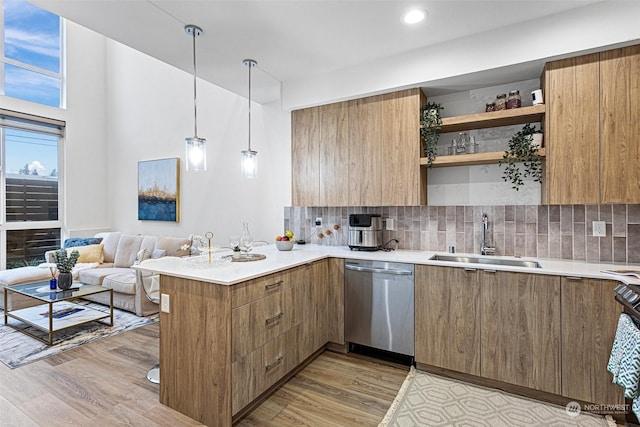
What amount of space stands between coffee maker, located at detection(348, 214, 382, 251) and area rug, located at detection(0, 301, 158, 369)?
103 inches

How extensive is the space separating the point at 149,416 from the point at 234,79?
2996 mm

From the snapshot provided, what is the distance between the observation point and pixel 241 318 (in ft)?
6.36

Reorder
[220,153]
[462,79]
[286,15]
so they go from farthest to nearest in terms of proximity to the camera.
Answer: [220,153] → [462,79] → [286,15]

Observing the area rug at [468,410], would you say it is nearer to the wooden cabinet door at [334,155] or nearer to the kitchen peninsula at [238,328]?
the kitchen peninsula at [238,328]

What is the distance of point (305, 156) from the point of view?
11.3 feet

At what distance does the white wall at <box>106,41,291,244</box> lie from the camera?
3.97 meters

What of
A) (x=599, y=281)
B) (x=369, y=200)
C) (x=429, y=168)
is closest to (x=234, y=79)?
(x=369, y=200)

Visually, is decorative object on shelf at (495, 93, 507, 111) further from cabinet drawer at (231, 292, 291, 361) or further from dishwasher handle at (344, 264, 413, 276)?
cabinet drawer at (231, 292, 291, 361)

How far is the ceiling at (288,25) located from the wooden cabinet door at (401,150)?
435 millimetres

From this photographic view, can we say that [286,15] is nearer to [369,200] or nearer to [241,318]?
[369,200]

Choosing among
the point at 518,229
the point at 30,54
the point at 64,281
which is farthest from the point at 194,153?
the point at 30,54

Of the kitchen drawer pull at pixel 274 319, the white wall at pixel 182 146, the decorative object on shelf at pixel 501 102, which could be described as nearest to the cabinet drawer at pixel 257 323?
the kitchen drawer pull at pixel 274 319

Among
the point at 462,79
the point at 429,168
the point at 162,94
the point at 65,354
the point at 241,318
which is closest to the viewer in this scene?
the point at 241,318

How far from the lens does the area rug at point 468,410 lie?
1.99 m
